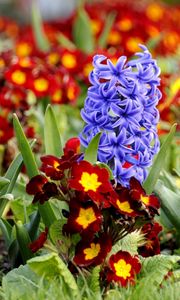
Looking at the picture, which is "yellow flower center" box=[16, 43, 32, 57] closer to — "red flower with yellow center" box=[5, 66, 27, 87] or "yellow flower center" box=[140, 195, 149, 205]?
"red flower with yellow center" box=[5, 66, 27, 87]

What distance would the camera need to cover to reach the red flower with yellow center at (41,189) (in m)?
3.12

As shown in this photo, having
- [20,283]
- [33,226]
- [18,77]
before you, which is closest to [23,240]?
[33,226]

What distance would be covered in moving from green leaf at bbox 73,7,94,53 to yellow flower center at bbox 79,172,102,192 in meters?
4.17

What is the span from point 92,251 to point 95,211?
155 mm

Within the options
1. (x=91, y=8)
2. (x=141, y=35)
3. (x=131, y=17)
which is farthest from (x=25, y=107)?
(x=91, y=8)

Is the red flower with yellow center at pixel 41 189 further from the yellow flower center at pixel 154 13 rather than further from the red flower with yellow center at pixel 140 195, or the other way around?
the yellow flower center at pixel 154 13

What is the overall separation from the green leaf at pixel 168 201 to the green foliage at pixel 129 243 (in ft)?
0.93

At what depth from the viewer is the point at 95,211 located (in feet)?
10.1

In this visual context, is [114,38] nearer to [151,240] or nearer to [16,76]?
[16,76]

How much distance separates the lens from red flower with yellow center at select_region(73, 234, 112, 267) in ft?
10.2

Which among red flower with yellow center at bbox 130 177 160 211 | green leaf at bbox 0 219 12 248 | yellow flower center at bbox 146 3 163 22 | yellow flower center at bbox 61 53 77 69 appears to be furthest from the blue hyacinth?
yellow flower center at bbox 146 3 163 22

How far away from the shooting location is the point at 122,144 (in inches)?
130

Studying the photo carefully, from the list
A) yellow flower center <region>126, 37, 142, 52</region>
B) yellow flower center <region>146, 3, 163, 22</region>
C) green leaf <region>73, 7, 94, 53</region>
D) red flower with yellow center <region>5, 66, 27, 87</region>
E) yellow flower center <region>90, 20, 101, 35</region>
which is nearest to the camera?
red flower with yellow center <region>5, 66, 27, 87</region>

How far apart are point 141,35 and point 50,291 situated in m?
4.60
